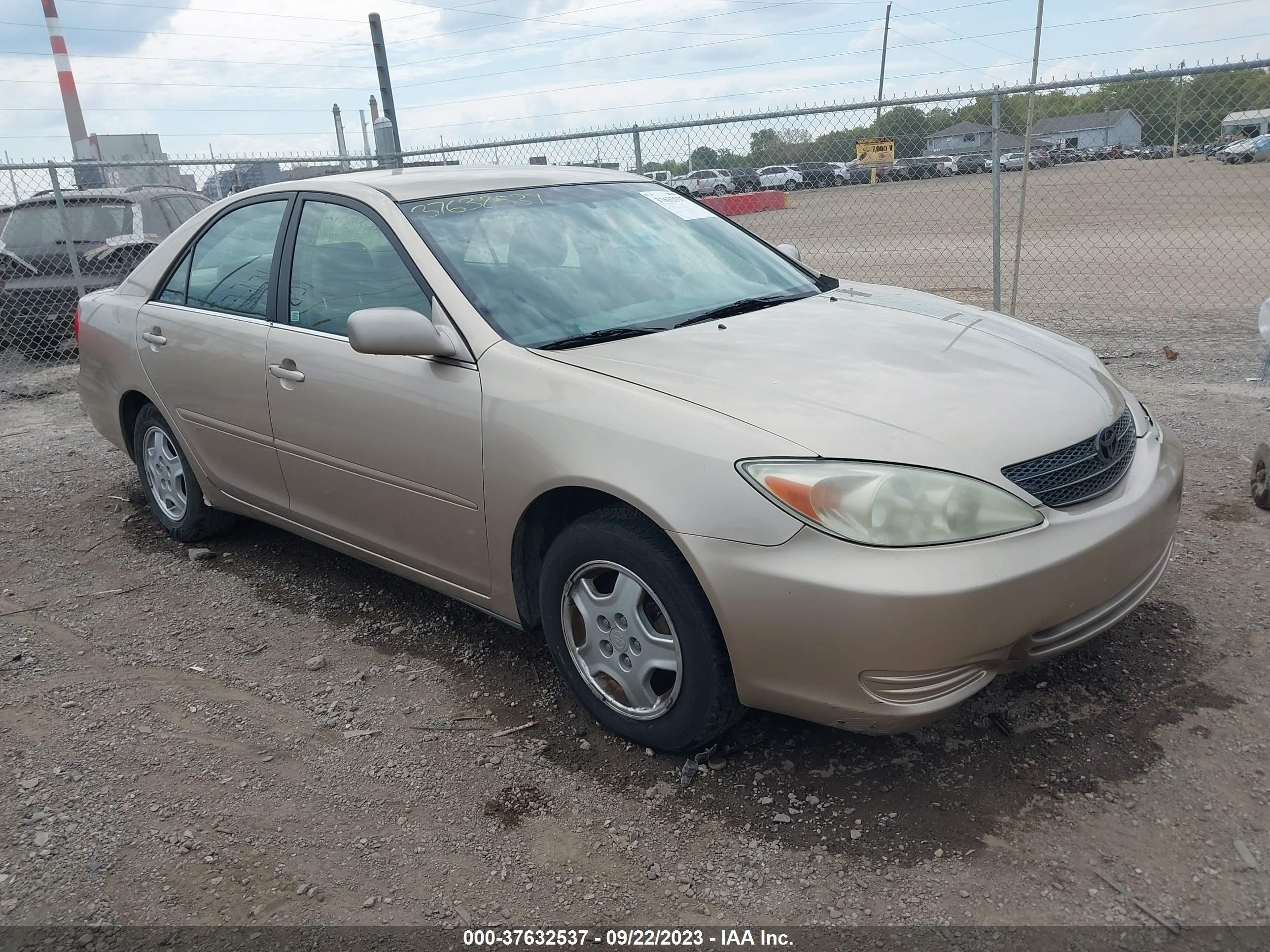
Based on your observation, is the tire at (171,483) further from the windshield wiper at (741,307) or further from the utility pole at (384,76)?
the utility pole at (384,76)

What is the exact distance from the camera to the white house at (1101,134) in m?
8.69

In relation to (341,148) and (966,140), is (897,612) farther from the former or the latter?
(341,148)

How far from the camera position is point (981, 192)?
448 inches

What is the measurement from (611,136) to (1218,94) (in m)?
4.78

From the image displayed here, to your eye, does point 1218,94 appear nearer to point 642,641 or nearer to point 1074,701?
point 1074,701

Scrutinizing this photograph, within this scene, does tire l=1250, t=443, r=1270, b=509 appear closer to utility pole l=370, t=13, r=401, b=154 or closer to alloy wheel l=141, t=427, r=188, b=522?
alloy wheel l=141, t=427, r=188, b=522

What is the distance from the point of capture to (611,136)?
9117mm

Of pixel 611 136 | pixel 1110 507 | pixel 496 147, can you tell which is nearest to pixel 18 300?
pixel 496 147

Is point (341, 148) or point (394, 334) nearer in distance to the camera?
point (394, 334)

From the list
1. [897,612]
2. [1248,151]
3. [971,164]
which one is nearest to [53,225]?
[971,164]

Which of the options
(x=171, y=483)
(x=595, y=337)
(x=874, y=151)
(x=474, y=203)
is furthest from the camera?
(x=874, y=151)

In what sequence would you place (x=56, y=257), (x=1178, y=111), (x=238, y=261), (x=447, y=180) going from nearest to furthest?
(x=447, y=180), (x=238, y=261), (x=1178, y=111), (x=56, y=257)

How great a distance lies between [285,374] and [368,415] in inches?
20.6

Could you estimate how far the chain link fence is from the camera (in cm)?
795
